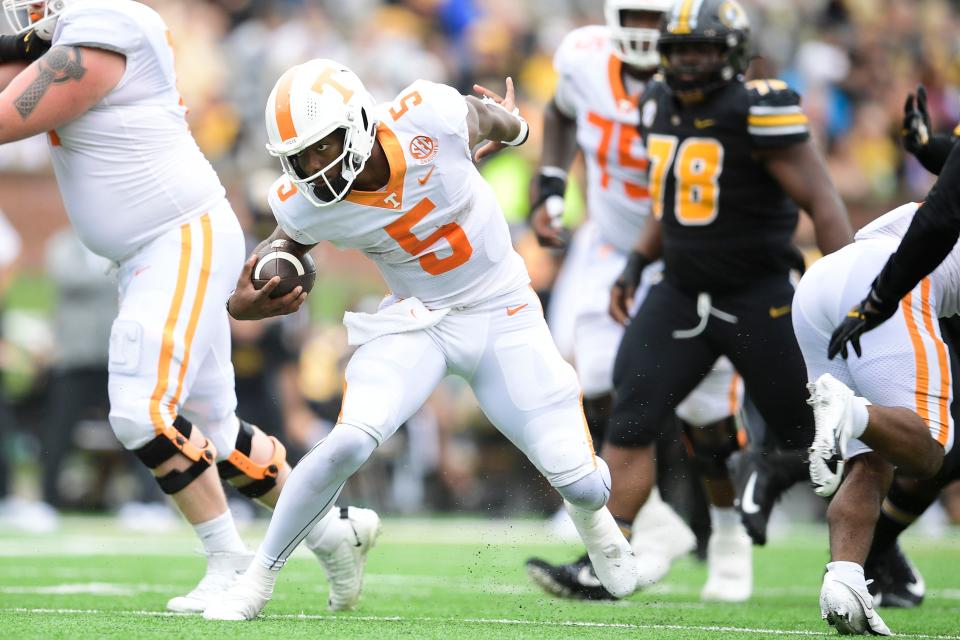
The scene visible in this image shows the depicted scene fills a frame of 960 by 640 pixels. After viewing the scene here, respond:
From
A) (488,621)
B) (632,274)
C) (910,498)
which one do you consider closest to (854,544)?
(910,498)

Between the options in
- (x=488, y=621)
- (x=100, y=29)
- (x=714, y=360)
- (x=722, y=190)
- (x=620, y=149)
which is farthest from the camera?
(x=620, y=149)

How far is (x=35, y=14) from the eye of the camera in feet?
18.8

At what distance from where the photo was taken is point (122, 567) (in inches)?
297

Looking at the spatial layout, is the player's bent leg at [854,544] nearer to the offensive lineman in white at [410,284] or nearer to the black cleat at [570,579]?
the offensive lineman in white at [410,284]

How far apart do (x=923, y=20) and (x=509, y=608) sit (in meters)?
12.9

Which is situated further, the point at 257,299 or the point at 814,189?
the point at 814,189

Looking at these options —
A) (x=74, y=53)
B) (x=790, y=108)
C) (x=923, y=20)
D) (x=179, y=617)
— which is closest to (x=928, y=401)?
(x=790, y=108)

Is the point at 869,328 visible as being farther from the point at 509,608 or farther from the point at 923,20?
the point at 923,20

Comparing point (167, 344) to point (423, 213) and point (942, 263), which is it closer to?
point (423, 213)

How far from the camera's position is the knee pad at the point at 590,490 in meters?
5.21

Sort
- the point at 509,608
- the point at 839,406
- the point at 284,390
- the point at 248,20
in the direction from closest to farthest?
the point at 839,406 → the point at 509,608 → the point at 284,390 → the point at 248,20

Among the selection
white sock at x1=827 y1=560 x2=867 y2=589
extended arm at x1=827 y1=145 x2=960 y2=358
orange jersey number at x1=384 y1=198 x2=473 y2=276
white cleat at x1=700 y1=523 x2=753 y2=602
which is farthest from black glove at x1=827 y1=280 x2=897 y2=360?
white cleat at x1=700 y1=523 x2=753 y2=602

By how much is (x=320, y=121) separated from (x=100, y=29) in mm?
1163

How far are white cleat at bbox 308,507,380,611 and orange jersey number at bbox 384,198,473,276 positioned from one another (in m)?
1.02
